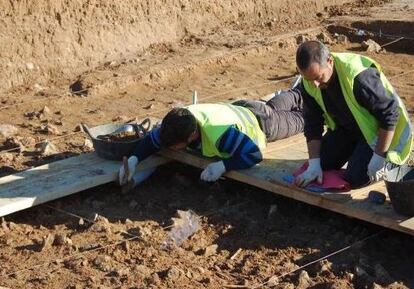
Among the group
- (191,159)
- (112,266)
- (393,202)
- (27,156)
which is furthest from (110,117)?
(393,202)

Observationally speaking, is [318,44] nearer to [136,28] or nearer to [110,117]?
[110,117]

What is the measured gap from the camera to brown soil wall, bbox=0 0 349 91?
28.0 ft

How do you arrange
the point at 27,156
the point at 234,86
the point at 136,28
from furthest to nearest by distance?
the point at 136,28 → the point at 234,86 → the point at 27,156

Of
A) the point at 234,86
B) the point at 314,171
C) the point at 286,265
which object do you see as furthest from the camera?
the point at 234,86

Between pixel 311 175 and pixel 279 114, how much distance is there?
1.12 metres

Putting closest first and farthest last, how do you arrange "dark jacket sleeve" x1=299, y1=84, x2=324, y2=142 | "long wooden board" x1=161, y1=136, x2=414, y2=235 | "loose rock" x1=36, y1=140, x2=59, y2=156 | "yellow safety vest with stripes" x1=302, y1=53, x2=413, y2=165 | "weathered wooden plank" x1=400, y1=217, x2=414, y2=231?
"weathered wooden plank" x1=400, y1=217, x2=414, y2=231
"long wooden board" x1=161, y1=136, x2=414, y2=235
"yellow safety vest with stripes" x1=302, y1=53, x2=413, y2=165
"dark jacket sleeve" x1=299, y1=84, x2=324, y2=142
"loose rock" x1=36, y1=140, x2=59, y2=156

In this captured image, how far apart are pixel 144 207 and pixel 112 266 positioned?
93 cm

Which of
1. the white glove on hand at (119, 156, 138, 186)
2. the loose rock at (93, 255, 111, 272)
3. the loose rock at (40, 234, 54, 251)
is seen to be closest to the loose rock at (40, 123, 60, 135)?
the white glove on hand at (119, 156, 138, 186)

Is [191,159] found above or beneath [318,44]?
beneath

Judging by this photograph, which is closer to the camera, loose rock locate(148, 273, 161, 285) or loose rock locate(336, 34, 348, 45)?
loose rock locate(148, 273, 161, 285)

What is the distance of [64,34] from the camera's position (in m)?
8.91

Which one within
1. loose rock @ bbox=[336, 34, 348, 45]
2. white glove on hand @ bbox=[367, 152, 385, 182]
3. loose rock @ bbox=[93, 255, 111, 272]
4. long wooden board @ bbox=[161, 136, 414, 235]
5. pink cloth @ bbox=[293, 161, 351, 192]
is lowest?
loose rock @ bbox=[336, 34, 348, 45]

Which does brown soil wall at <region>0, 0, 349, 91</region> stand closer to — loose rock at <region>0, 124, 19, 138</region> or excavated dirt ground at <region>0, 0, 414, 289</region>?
excavated dirt ground at <region>0, 0, 414, 289</region>

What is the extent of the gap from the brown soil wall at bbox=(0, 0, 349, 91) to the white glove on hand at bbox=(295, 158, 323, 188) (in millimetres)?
3960
